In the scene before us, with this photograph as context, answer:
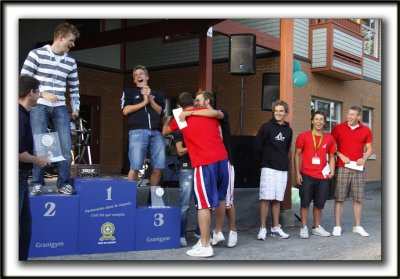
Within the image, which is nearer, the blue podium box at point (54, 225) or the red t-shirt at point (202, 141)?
the blue podium box at point (54, 225)

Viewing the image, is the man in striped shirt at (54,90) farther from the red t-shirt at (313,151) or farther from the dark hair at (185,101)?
the red t-shirt at (313,151)

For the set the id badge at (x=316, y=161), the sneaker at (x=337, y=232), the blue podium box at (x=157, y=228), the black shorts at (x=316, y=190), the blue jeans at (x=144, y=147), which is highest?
the blue jeans at (x=144, y=147)

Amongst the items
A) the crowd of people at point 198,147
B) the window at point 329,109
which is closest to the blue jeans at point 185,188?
the crowd of people at point 198,147

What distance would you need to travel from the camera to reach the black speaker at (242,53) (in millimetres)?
8414

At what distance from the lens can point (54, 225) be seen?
471 centimetres

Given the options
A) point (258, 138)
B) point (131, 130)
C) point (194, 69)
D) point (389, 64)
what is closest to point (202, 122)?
point (131, 130)

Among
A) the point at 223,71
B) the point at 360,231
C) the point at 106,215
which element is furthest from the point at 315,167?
the point at 223,71

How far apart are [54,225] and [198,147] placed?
1.62 meters

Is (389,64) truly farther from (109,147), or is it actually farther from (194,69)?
(109,147)

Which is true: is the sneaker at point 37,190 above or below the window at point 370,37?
below

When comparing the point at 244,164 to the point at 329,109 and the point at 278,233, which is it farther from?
the point at 329,109

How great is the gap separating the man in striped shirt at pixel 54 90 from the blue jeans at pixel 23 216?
0.91 metres

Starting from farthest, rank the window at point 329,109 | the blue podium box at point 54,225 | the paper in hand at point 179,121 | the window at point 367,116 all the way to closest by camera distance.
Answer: the window at point 367,116 → the window at point 329,109 → the paper in hand at point 179,121 → the blue podium box at point 54,225

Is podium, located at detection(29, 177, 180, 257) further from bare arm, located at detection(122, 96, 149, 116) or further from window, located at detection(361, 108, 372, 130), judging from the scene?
window, located at detection(361, 108, 372, 130)
